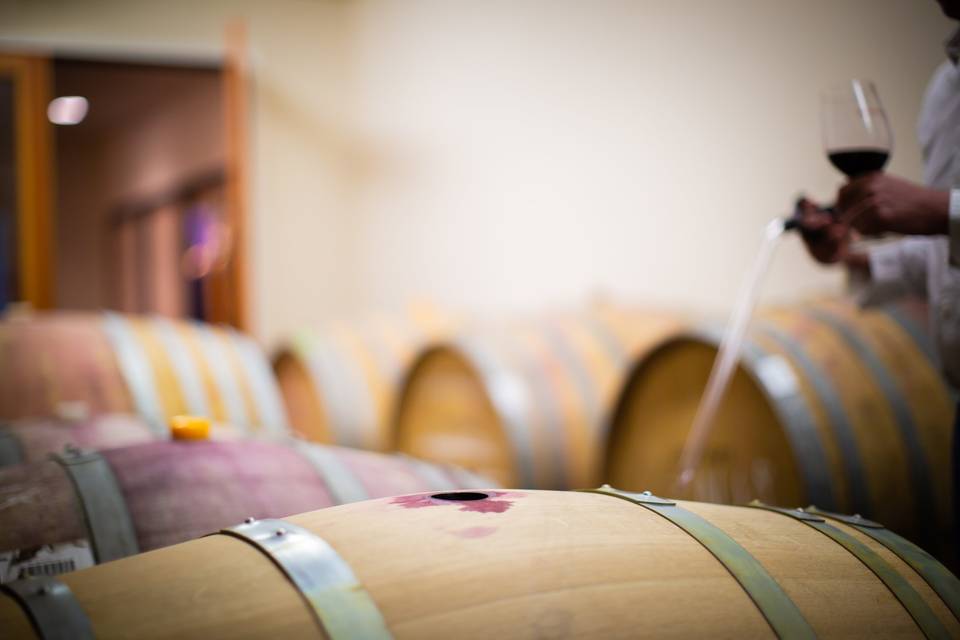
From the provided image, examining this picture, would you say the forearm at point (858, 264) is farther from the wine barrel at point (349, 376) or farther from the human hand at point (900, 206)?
the wine barrel at point (349, 376)

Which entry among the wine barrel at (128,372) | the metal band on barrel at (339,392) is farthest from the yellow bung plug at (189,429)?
the metal band on barrel at (339,392)

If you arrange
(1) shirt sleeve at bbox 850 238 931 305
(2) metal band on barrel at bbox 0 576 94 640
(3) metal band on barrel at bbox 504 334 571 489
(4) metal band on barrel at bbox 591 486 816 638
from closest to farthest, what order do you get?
(2) metal band on barrel at bbox 0 576 94 640 < (4) metal band on barrel at bbox 591 486 816 638 < (1) shirt sleeve at bbox 850 238 931 305 < (3) metal band on barrel at bbox 504 334 571 489

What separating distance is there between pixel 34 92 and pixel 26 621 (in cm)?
610

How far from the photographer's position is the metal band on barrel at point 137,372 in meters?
2.85

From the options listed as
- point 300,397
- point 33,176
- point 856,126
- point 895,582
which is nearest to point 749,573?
point 895,582

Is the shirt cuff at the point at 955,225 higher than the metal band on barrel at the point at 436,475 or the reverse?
higher

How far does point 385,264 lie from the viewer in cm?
657

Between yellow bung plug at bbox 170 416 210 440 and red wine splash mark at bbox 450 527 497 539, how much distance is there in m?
0.76

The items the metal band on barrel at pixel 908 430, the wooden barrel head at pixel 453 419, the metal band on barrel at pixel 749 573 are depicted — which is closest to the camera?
the metal band on barrel at pixel 749 573

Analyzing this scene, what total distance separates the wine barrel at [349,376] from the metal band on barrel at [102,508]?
1.97 metres

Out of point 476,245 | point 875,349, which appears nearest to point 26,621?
point 875,349

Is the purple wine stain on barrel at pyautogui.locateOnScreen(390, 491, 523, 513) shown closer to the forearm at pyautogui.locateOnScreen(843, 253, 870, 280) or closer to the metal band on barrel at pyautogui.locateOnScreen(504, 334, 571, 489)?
the forearm at pyautogui.locateOnScreen(843, 253, 870, 280)

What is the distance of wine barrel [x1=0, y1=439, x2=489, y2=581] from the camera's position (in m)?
1.39

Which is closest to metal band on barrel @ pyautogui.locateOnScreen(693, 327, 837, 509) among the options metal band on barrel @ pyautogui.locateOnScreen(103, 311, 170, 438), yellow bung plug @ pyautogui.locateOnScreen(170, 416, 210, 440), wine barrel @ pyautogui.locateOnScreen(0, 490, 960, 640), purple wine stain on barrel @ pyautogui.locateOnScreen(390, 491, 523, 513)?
wine barrel @ pyautogui.locateOnScreen(0, 490, 960, 640)
